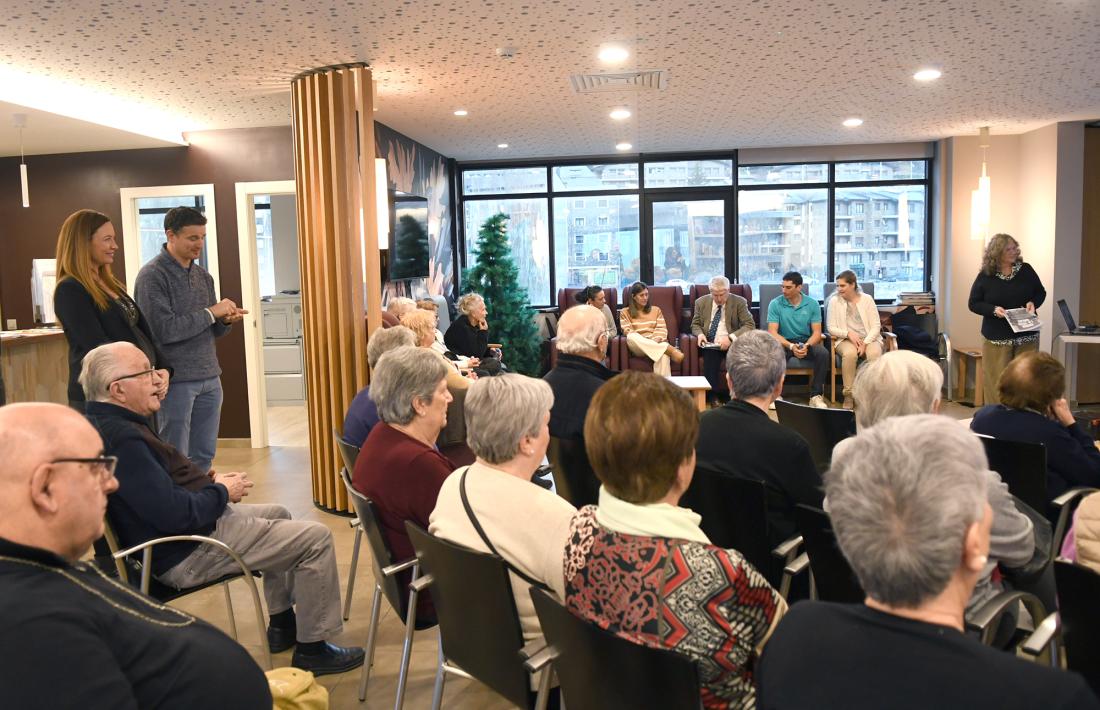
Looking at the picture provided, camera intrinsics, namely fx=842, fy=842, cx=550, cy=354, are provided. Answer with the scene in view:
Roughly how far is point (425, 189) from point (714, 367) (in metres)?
3.66

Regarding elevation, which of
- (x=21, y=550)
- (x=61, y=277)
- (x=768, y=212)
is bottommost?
(x=21, y=550)

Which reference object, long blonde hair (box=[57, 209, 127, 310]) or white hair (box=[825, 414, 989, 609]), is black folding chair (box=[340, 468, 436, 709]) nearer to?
white hair (box=[825, 414, 989, 609])

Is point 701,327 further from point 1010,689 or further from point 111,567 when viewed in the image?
point 1010,689

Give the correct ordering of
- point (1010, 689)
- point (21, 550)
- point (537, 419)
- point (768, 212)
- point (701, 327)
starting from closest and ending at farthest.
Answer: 1. point (1010, 689)
2. point (21, 550)
3. point (537, 419)
4. point (701, 327)
5. point (768, 212)

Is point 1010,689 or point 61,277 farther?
point 61,277

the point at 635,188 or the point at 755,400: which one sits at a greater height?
the point at 635,188

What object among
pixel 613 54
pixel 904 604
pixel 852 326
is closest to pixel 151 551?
pixel 904 604

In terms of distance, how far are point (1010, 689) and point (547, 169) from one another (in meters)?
10.1

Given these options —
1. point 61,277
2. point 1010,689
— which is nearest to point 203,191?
point 61,277

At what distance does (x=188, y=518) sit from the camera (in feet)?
8.97

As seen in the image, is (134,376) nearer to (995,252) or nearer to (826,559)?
(826,559)

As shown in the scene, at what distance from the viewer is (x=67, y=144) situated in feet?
22.8

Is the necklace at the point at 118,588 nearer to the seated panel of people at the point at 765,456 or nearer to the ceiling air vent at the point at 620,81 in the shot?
the seated panel of people at the point at 765,456

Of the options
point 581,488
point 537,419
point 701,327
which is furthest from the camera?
point 701,327
